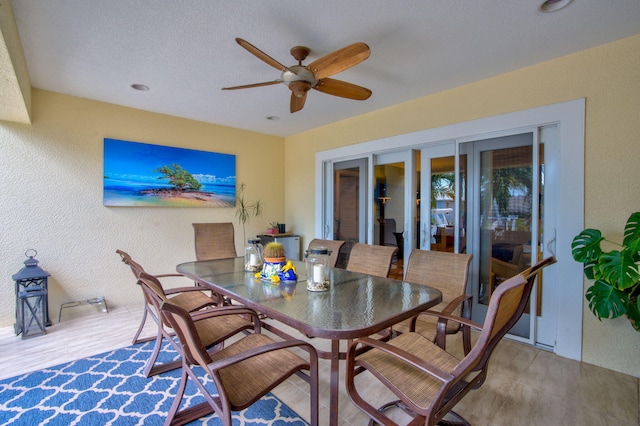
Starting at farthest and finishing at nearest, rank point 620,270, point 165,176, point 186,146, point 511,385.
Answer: point 186,146, point 165,176, point 511,385, point 620,270

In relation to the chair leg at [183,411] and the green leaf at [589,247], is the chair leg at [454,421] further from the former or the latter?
the green leaf at [589,247]

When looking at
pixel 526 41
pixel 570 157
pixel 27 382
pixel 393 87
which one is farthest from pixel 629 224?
pixel 27 382

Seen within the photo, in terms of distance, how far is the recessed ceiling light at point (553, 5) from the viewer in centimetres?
196

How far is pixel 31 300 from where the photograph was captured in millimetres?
3164

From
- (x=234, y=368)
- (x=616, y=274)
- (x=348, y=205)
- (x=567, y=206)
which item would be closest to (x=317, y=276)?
(x=234, y=368)

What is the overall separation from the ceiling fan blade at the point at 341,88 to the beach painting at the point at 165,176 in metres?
2.78

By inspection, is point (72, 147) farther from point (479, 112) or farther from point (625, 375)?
point (625, 375)

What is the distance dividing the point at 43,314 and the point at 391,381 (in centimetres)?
369

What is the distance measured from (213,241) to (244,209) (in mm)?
1543

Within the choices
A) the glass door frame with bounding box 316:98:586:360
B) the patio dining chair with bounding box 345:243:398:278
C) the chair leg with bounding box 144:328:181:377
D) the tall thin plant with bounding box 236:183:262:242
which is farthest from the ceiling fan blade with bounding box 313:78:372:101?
the tall thin plant with bounding box 236:183:262:242

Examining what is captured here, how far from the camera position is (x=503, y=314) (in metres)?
1.27

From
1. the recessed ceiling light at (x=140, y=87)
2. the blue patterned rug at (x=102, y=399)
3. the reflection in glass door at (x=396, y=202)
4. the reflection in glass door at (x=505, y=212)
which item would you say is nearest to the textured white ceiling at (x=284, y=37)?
the recessed ceiling light at (x=140, y=87)

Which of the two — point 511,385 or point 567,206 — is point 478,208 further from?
point 511,385

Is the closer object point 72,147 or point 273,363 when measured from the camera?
point 273,363
